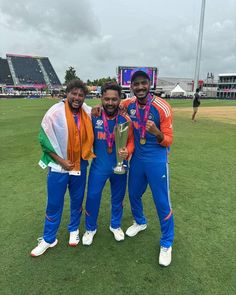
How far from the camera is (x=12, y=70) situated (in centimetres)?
8588

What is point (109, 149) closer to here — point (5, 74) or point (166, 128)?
point (166, 128)

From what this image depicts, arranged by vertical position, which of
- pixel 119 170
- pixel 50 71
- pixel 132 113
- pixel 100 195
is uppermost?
pixel 50 71

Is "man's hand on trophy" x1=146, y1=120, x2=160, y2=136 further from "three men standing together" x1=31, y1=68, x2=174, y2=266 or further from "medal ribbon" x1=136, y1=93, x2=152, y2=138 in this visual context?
"medal ribbon" x1=136, y1=93, x2=152, y2=138

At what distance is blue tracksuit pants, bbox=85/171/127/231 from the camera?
308 cm

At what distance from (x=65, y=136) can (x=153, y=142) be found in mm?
941

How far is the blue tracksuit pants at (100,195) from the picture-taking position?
121 inches

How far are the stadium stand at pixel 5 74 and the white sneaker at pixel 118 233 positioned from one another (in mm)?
86882

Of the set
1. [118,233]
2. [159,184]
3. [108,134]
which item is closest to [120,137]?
[108,134]

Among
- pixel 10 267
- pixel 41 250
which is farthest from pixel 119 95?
pixel 10 267

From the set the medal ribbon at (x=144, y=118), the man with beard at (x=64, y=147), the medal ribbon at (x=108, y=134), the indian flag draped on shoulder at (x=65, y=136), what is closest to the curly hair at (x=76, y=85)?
the man with beard at (x=64, y=147)

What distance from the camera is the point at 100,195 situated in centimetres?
313

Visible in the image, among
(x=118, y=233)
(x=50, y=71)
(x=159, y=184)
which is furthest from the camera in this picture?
(x=50, y=71)

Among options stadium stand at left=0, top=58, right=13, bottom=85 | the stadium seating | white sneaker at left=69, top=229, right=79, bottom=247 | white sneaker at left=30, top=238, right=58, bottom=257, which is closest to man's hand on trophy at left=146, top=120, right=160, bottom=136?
white sneaker at left=69, top=229, right=79, bottom=247

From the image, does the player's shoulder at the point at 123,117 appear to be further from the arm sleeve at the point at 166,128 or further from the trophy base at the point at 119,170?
the trophy base at the point at 119,170
